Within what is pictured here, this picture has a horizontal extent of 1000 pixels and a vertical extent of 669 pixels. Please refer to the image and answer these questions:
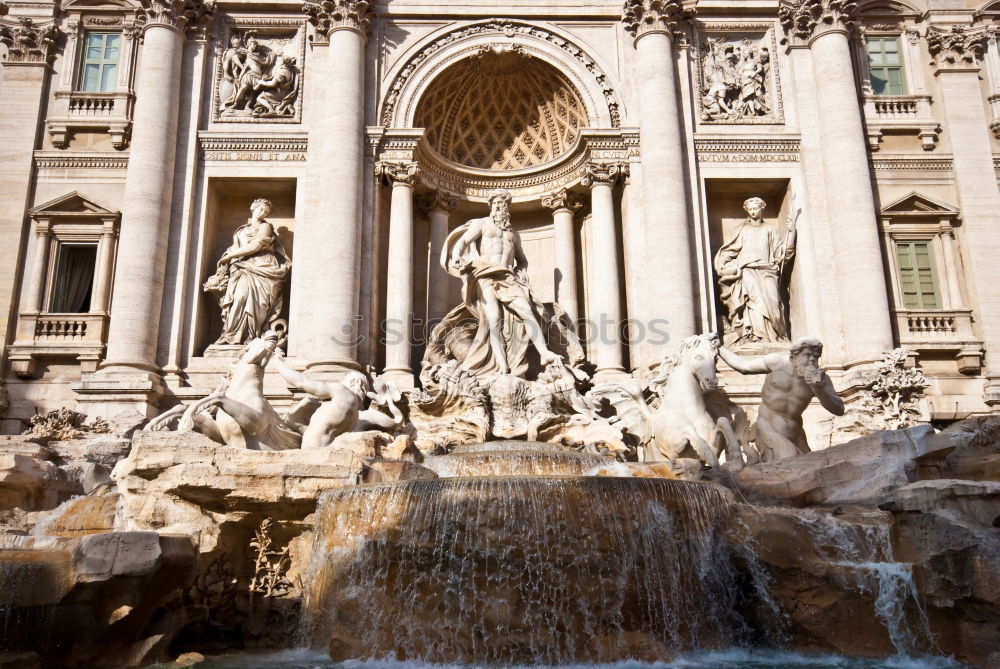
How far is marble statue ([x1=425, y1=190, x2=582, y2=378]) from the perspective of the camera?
15852 millimetres

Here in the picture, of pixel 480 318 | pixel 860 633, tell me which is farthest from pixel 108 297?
pixel 860 633

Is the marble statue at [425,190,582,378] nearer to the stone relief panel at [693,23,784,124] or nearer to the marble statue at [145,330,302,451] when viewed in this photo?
the marble statue at [145,330,302,451]

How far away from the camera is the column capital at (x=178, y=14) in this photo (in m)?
17.2

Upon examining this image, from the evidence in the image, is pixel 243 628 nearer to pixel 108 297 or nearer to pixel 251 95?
pixel 108 297

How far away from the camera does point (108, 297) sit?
16.6 meters

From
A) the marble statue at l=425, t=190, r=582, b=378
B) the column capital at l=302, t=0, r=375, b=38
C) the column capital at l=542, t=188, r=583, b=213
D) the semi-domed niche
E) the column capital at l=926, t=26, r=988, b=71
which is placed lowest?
the marble statue at l=425, t=190, r=582, b=378

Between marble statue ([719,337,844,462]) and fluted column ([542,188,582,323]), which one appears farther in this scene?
fluted column ([542,188,582,323])

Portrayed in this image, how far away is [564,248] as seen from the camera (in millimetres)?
18250

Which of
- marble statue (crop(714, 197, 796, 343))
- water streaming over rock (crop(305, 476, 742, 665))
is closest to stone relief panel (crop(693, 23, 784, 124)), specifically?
marble statue (crop(714, 197, 796, 343))

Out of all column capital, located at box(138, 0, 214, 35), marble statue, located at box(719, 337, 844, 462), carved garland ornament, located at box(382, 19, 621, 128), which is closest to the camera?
marble statue, located at box(719, 337, 844, 462)

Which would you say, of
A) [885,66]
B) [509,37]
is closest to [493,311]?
[509,37]

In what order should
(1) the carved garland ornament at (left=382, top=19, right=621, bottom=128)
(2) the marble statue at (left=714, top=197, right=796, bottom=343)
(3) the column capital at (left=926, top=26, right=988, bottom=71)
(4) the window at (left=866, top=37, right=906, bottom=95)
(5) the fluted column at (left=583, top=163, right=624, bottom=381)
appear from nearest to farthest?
1. (5) the fluted column at (left=583, top=163, right=624, bottom=381)
2. (2) the marble statue at (left=714, top=197, right=796, bottom=343)
3. (1) the carved garland ornament at (left=382, top=19, right=621, bottom=128)
4. (3) the column capital at (left=926, top=26, right=988, bottom=71)
5. (4) the window at (left=866, top=37, right=906, bottom=95)

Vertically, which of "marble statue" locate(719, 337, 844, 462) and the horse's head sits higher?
the horse's head

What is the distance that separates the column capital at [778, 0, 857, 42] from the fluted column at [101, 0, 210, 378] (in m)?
13.0
